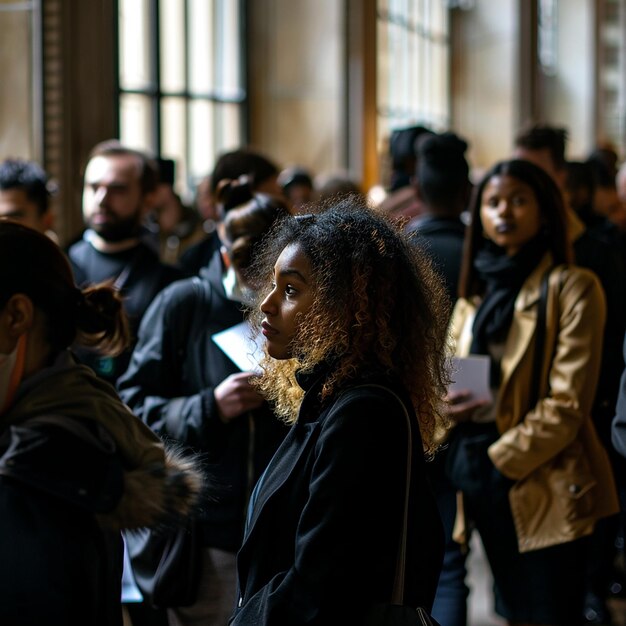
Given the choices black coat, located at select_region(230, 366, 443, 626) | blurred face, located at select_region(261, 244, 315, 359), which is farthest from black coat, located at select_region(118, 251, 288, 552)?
black coat, located at select_region(230, 366, 443, 626)

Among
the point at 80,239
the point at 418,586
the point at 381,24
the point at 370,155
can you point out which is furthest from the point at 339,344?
the point at 381,24

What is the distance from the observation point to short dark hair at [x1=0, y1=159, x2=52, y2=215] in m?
4.59

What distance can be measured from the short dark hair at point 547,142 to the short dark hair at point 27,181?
2190 millimetres

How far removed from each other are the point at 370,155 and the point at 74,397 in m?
8.47

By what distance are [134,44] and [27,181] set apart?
12.3 ft

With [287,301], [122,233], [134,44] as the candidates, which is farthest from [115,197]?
[134,44]

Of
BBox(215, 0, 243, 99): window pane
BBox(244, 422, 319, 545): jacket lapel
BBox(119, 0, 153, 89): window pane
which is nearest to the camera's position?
BBox(244, 422, 319, 545): jacket lapel

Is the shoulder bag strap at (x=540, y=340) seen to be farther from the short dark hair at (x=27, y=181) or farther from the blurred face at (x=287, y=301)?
the short dark hair at (x=27, y=181)

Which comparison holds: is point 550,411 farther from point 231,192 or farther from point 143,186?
point 143,186

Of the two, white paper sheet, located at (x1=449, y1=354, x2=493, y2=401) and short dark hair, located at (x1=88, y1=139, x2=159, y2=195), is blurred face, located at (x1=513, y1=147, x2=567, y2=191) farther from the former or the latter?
white paper sheet, located at (x1=449, y1=354, x2=493, y2=401)

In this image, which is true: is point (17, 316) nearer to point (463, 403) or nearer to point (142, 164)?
point (463, 403)

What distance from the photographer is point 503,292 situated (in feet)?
12.8

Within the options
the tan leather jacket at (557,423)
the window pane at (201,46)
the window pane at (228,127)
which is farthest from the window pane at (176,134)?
the tan leather jacket at (557,423)

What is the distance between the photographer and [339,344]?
2.12m
